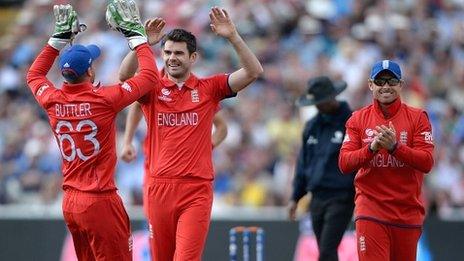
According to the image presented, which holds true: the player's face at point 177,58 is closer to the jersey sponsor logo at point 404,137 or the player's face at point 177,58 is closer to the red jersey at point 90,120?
the red jersey at point 90,120

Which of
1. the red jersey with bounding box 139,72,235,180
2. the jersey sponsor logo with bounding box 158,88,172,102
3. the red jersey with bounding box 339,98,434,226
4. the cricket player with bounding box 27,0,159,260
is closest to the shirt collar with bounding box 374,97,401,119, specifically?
the red jersey with bounding box 339,98,434,226

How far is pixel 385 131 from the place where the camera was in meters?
10.1

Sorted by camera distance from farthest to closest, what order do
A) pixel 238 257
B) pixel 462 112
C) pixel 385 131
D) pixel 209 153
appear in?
pixel 462 112, pixel 238 257, pixel 209 153, pixel 385 131

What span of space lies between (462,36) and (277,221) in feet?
17.2

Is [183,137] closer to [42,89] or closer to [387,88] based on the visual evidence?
[42,89]

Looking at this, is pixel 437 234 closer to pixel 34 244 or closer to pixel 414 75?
pixel 414 75

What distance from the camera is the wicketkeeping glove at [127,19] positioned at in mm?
10344

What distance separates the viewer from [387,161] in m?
10.5

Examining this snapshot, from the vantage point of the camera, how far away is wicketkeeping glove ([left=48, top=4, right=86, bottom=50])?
10492 millimetres

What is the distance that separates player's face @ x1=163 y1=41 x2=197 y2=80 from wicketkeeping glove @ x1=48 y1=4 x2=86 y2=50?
0.76m

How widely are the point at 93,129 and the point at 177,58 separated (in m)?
1.05

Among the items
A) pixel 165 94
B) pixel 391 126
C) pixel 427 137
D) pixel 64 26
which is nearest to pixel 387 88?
pixel 391 126

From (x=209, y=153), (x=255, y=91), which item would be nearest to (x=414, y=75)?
(x=255, y=91)

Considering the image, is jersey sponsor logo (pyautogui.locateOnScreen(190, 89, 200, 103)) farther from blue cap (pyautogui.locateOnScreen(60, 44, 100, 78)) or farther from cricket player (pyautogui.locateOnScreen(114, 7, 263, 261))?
blue cap (pyautogui.locateOnScreen(60, 44, 100, 78))
